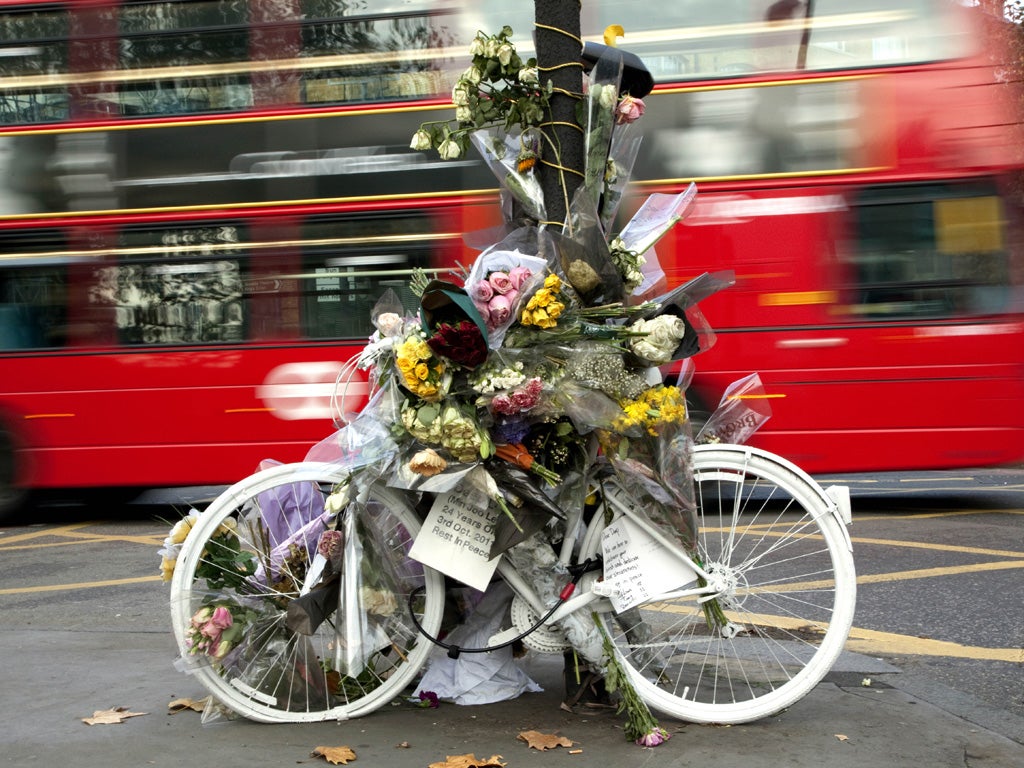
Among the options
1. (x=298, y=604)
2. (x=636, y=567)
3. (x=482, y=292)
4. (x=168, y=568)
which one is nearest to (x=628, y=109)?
(x=482, y=292)

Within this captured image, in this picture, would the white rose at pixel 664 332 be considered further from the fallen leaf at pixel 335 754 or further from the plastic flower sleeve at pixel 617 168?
the fallen leaf at pixel 335 754

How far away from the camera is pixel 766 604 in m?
3.93

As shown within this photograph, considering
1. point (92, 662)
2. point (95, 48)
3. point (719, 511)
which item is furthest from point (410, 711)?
point (95, 48)

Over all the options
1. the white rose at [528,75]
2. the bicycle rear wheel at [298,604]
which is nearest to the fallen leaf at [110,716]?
the bicycle rear wheel at [298,604]

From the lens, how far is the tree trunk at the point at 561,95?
12.3ft

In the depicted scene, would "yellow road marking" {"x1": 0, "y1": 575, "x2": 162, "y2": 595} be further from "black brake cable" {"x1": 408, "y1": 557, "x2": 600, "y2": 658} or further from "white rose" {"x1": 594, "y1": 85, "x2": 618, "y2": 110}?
"white rose" {"x1": 594, "y1": 85, "x2": 618, "y2": 110}

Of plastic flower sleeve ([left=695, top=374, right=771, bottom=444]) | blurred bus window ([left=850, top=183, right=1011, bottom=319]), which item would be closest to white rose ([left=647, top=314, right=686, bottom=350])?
plastic flower sleeve ([left=695, top=374, right=771, bottom=444])

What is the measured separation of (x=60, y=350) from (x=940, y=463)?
6832 mm

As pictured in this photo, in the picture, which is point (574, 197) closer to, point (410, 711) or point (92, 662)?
point (410, 711)

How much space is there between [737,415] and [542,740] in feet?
3.87

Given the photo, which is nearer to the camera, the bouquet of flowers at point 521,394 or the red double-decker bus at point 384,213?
the bouquet of flowers at point 521,394

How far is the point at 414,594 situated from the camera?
3.67 meters

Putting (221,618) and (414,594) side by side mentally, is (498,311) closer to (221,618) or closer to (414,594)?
(414,594)

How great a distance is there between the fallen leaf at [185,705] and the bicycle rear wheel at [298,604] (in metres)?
0.20
